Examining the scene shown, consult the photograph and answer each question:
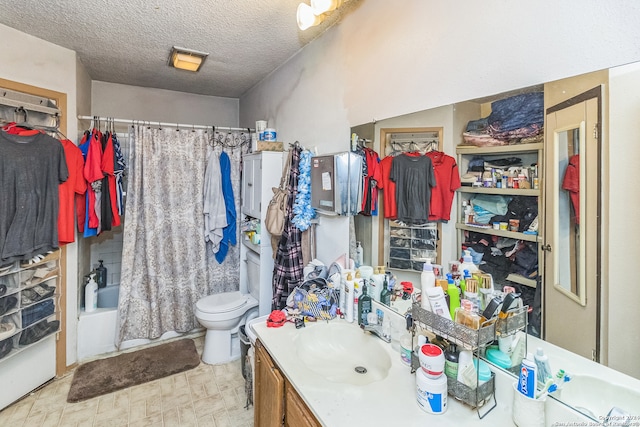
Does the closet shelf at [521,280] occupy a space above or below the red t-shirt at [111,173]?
below

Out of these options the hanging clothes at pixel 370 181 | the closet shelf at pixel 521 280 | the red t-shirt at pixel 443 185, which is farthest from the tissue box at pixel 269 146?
the closet shelf at pixel 521 280

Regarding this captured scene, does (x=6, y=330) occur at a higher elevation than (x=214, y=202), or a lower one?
lower

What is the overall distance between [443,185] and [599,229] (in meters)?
0.52

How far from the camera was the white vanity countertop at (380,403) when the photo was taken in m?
0.88

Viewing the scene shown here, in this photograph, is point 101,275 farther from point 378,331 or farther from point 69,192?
point 378,331

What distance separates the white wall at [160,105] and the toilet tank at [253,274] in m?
1.94

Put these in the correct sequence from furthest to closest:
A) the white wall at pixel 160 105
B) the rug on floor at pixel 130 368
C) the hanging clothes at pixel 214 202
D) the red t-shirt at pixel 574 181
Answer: the white wall at pixel 160 105 < the hanging clothes at pixel 214 202 < the rug on floor at pixel 130 368 < the red t-shirt at pixel 574 181

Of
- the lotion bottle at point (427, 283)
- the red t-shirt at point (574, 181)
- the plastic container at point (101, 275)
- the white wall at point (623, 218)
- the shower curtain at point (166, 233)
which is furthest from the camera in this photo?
the plastic container at point (101, 275)

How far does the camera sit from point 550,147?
0.94 m

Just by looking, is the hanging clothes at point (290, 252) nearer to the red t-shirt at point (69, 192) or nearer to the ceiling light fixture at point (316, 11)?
the ceiling light fixture at point (316, 11)

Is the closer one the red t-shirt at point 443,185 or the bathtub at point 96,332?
the red t-shirt at point 443,185

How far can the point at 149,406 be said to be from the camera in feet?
6.67

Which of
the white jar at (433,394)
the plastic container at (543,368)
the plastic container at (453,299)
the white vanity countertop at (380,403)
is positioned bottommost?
the white vanity countertop at (380,403)

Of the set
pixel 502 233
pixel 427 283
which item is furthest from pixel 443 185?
pixel 427 283
